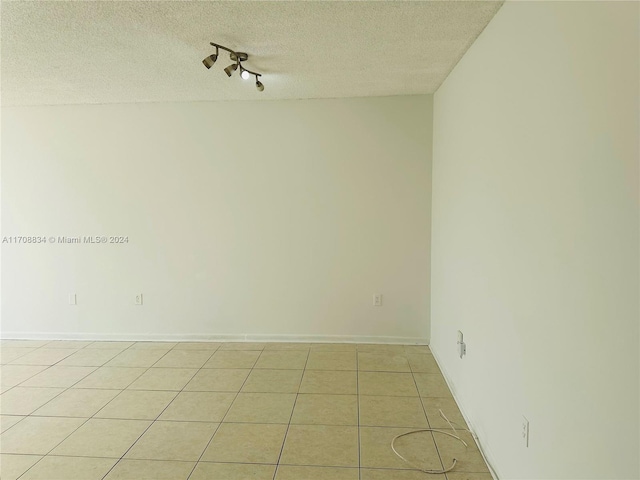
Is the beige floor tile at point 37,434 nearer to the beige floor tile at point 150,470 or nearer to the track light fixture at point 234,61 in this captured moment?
the beige floor tile at point 150,470

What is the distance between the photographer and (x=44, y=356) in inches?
141

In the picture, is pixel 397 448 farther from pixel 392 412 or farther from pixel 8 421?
pixel 8 421

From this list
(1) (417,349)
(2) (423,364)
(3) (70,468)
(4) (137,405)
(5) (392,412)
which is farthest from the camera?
(1) (417,349)

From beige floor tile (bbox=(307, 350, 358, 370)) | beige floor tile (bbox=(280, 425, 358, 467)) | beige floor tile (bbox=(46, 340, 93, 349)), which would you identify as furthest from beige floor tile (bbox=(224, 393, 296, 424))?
beige floor tile (bbox=(46, 340, 93, 349))

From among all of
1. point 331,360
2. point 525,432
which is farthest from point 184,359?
point 525,432

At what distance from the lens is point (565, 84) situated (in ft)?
4.31

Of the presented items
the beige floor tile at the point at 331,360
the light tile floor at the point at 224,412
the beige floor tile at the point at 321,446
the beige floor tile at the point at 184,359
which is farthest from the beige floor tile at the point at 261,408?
the beige floor tile at the point at 184,359

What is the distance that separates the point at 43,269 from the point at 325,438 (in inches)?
132

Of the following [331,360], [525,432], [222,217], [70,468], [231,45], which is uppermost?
[231,45]

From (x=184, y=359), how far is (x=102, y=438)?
3.82 ft

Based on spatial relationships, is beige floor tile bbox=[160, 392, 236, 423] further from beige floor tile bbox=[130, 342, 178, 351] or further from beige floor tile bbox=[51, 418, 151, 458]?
beige floor tile bbox=[130, 342, 178, 351]

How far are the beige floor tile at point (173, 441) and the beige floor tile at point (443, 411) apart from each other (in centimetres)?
133

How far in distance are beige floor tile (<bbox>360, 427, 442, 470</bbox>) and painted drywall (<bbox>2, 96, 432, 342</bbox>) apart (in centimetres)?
148

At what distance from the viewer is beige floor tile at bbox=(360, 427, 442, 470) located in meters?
2.06
